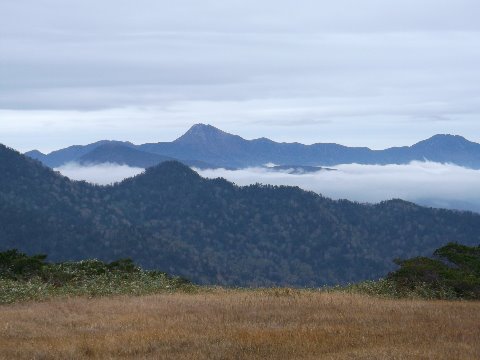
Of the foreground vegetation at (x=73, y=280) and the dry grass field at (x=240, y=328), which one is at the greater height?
the dry grass field at (x=240, y=328)

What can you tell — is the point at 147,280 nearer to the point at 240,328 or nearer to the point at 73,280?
the point at 73,280

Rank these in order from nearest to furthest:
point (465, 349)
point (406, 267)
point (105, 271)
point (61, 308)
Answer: point (465, 349) → point (61, 308) → point (406, 267) → point (105, 271)

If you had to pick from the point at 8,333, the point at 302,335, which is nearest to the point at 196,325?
the point at 302,335

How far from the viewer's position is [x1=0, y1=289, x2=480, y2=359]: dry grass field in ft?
49.1

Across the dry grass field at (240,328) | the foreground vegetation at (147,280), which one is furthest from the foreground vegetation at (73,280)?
the dry grass field at (240,328)

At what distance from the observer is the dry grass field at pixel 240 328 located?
49.1 ft

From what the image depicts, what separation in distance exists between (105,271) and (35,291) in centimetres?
638

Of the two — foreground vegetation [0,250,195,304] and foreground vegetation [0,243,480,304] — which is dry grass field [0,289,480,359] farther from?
foreground vegetation [0,243,480,304]

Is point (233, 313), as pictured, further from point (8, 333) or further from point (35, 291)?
point (35, 291)

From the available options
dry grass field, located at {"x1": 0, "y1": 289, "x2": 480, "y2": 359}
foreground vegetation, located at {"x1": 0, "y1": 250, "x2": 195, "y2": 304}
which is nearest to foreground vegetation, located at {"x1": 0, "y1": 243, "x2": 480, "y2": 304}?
foreground vegetation, located at {"x1": 0, "y1": 250, "x2": 195, "y2": 304}

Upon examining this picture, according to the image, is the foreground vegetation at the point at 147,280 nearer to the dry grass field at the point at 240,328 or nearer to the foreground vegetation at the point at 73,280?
the foreground vegetation at the point at 73,280

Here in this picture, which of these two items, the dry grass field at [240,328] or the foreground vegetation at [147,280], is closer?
the dry grass field at [240,328]

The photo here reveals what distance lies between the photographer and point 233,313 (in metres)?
21.8

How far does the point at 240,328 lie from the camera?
18.2m
